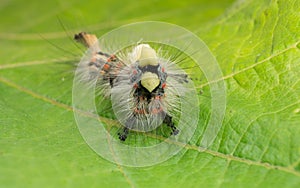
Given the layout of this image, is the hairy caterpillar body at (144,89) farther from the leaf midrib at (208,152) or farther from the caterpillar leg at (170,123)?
the leaf midrib at (208,152)

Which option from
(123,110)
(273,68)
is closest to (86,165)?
(123,110)

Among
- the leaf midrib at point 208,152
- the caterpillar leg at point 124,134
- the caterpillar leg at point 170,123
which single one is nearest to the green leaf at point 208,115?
the leaf midrib at point 208,152

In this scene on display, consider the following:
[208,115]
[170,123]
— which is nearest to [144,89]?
[170,123]

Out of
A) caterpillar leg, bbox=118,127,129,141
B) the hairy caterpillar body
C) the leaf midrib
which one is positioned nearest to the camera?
the leaf midrib

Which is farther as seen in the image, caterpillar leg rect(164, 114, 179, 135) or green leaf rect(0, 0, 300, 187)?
caterpillar leg rect(164, 114, 179, 135)

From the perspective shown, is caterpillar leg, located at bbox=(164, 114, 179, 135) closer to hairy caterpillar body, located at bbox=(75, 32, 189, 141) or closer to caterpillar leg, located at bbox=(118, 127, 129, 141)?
hairy caterpillar body, located at bbox=(75, 32, 189, 141)

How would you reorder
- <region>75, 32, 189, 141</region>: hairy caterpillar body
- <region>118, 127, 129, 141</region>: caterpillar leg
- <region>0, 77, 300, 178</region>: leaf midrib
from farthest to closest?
<region>118, 127, 129, 141</region>: caterpillar leg → <region>75, 32, 189, 141</region>: hairy caterpillar body → <region>0, 77, 300, 178</region>: leaf midrib

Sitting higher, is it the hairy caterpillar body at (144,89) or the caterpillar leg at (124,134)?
the hairy caterpillar body at (144,89)

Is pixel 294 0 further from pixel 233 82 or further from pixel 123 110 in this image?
pixel 123 110

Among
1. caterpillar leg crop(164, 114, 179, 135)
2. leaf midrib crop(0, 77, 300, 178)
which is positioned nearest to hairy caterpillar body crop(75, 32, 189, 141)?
caterpillar leg crop(164, 114, 179, 135)

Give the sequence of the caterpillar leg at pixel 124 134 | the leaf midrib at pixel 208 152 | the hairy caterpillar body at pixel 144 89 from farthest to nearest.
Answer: the caterpillar leg at pixel 124 134 → the hairy caterpillar body at pixel 144 89 → the leaf midrib at pixel 208 152
